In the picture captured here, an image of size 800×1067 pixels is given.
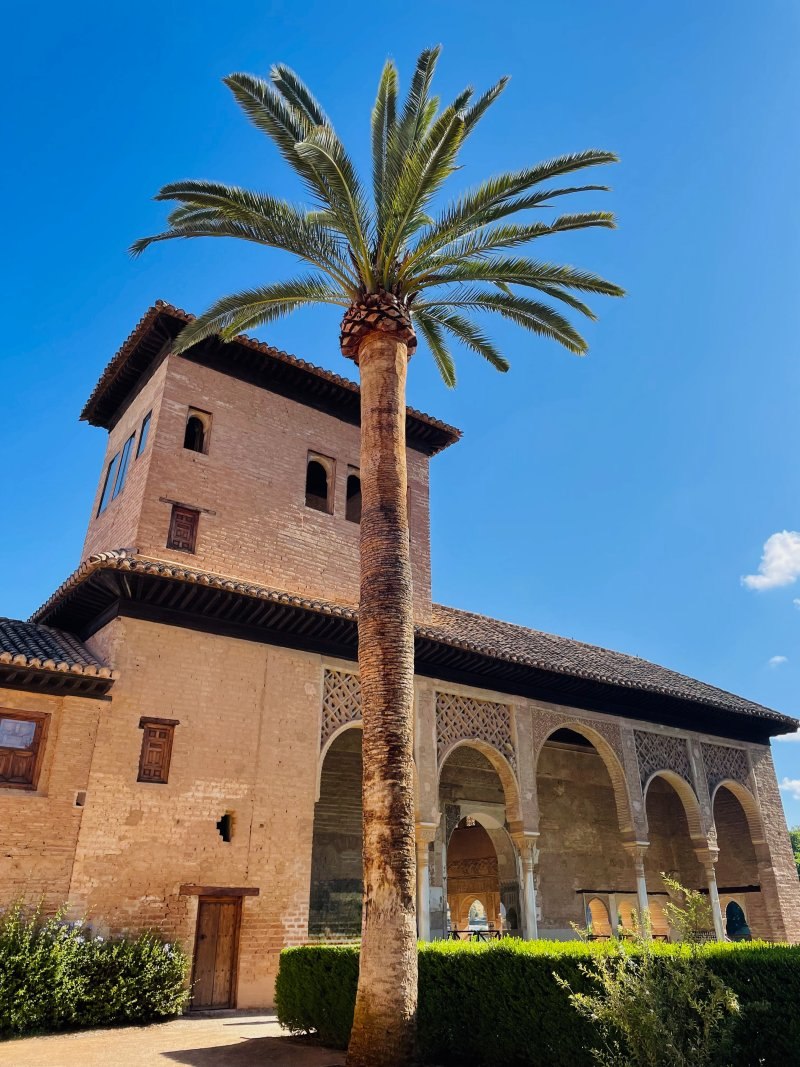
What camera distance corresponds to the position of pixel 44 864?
10.0m

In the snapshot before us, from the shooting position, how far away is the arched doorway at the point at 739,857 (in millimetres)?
19719

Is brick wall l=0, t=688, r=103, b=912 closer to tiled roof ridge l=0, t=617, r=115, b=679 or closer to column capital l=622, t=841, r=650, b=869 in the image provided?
tiled roof ridge l=0, t=617, r=115, b=679

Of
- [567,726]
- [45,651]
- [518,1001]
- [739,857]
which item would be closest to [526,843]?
[567,726]

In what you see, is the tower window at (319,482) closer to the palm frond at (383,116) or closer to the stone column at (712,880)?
the palm frond at (383,116)

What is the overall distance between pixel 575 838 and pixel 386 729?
14.0 meters

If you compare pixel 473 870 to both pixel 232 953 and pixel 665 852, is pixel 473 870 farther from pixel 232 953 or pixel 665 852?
pixel 232 953

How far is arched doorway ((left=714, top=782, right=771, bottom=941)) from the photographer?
19.7m

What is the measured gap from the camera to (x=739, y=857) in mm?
20828

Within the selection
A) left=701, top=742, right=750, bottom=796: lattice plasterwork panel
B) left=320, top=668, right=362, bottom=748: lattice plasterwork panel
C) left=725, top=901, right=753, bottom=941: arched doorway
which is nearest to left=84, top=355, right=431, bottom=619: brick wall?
left=320, top=668, right=362, bottom=748: lattice plasterwork panel

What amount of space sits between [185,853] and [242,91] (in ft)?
32.2

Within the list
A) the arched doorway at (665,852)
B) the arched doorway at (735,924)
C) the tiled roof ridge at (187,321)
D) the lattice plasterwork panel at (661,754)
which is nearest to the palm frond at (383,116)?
the tiled roof ridge at (187,321)

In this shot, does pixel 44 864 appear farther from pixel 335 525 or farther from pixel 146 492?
pixel 335 525

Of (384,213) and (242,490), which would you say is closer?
(384,213)

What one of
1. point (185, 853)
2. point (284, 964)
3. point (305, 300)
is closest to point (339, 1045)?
point (284, 964)
